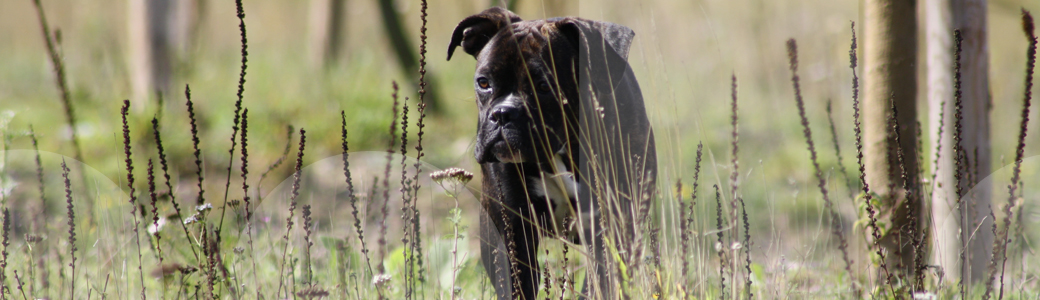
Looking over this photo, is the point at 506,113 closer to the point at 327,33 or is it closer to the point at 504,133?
the point at 504,133

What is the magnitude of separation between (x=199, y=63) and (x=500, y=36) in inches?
264

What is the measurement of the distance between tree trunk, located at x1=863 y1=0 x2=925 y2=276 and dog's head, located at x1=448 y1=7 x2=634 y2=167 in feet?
3.53

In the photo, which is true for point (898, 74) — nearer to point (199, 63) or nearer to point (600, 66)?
point (600, 66)

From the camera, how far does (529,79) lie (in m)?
2.77

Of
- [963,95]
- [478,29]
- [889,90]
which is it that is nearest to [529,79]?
[478,29]

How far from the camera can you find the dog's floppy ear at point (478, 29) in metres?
3.17

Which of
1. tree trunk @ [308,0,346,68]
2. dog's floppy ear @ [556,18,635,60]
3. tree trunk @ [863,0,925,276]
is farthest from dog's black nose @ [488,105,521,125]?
tree trunk @ [308,0,346,68]

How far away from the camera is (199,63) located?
866 centimetres

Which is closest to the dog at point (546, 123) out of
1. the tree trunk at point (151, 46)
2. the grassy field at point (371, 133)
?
the grassy field at point (371, 133)

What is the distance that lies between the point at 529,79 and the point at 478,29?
0.64 metres

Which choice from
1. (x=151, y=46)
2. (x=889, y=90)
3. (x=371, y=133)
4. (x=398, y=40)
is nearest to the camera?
(x=889, y=90)

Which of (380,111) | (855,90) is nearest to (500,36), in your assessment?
(855,90)

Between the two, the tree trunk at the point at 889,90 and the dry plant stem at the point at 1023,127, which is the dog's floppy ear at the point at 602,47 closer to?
the tree trunk at the point at 889,90

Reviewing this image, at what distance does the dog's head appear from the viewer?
9.15 ft
